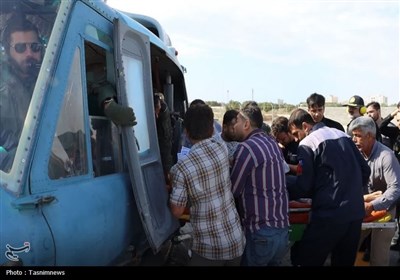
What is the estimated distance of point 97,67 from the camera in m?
3.14

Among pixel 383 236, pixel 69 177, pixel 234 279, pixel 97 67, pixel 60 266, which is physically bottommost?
pixel 383 236

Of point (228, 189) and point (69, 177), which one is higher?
point (69, 177)

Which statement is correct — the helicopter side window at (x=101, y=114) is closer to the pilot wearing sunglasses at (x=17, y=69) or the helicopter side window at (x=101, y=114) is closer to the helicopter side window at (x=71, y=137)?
the helicopter side window at (x=71, y=137)

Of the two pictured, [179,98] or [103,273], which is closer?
[103,273]

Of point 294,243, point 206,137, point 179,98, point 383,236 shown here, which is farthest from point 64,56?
point 179,98

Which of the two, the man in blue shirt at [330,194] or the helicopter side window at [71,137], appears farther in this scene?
the man in blue shirt at [330,194]

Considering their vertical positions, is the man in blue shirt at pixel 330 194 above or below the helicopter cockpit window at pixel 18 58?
below

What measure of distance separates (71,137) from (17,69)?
48 cm

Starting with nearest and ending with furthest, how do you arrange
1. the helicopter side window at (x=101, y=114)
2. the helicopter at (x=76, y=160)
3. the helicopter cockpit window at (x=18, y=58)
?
the helicopter at (x=76, y=160)
the helicopter cockpit window at (x=18, y=58)
the helicopter side window at (x=101, y=114)

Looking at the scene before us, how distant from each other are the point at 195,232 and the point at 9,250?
4.12 feet

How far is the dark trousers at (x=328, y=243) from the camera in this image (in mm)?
3461

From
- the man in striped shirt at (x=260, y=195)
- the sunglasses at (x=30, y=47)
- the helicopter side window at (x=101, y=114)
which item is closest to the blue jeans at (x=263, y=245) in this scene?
the man in striped shirt at (x=260, y=195)

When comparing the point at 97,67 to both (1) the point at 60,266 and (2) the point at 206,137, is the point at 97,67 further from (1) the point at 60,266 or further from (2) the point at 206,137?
(1) the point at 60,266

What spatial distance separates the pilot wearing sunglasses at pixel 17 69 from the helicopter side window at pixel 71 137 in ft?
0.67
